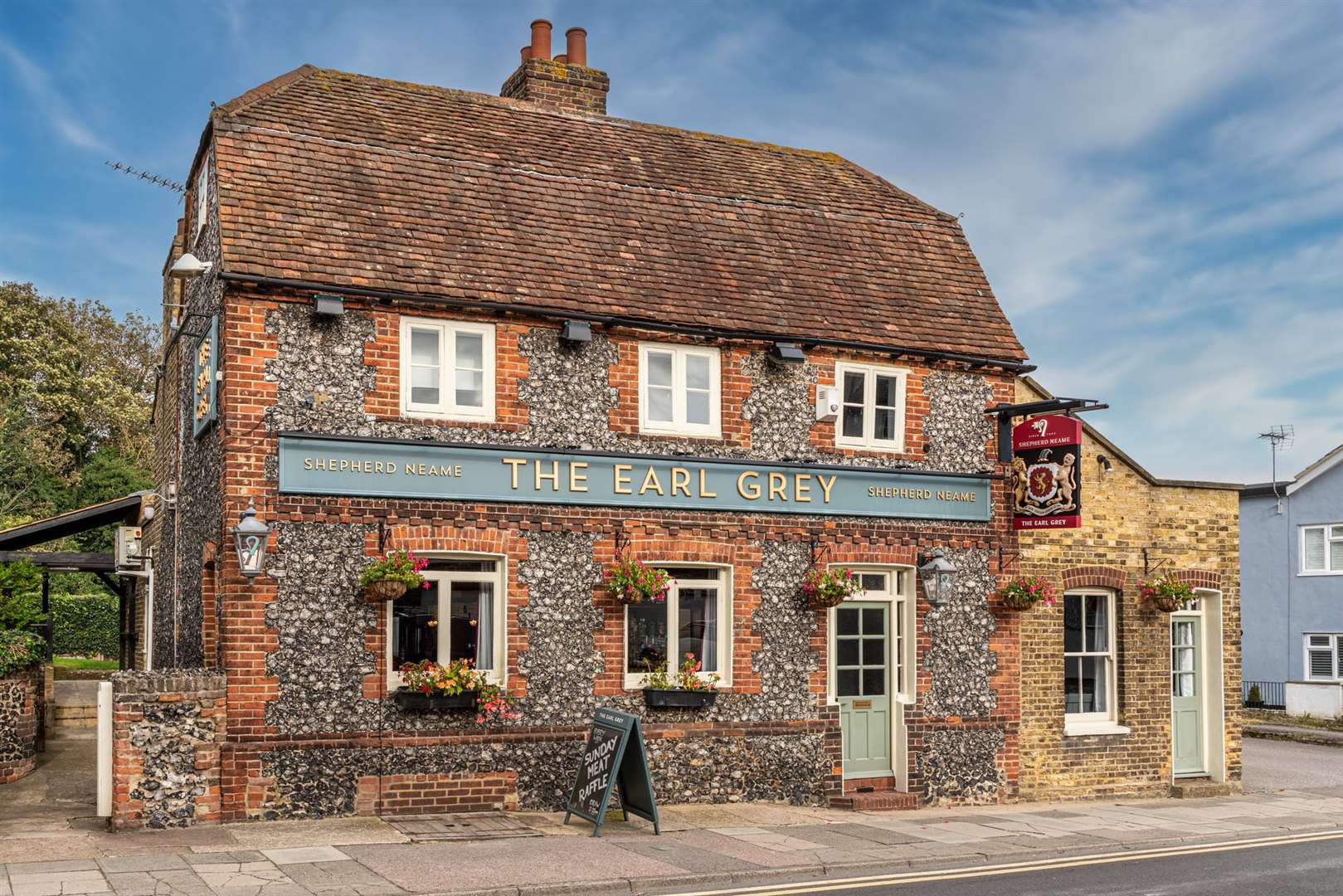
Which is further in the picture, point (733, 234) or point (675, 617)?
point (733, 234)

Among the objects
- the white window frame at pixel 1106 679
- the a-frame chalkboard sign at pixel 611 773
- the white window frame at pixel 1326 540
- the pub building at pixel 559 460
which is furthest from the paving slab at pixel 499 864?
the white window frame at pixel 1326 540

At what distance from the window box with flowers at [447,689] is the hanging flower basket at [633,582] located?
175cm

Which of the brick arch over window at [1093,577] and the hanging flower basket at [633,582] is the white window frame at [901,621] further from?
the hanging flower basket at [633,582]

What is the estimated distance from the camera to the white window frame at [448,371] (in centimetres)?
1477

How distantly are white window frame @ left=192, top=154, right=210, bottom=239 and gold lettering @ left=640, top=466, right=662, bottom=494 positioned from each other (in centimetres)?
626

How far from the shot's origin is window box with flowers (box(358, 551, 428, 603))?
13844 mm

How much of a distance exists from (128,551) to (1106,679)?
1454cm

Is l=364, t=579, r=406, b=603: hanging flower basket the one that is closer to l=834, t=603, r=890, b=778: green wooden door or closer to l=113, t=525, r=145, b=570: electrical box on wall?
l=834, t=603, r=890, b=778: green wooden door

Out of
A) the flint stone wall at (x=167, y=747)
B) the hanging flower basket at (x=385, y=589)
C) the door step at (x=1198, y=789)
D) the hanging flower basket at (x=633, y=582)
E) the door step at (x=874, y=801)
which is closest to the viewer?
the flint stone wall at (x=167, y=747)

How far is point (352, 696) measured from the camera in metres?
14.1

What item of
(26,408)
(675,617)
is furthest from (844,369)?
(26,408)

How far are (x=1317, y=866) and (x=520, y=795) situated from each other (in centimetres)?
813

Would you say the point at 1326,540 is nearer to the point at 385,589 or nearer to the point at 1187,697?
the point at 1187,697

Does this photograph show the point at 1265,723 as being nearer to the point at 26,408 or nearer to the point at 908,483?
the point at 908,483
